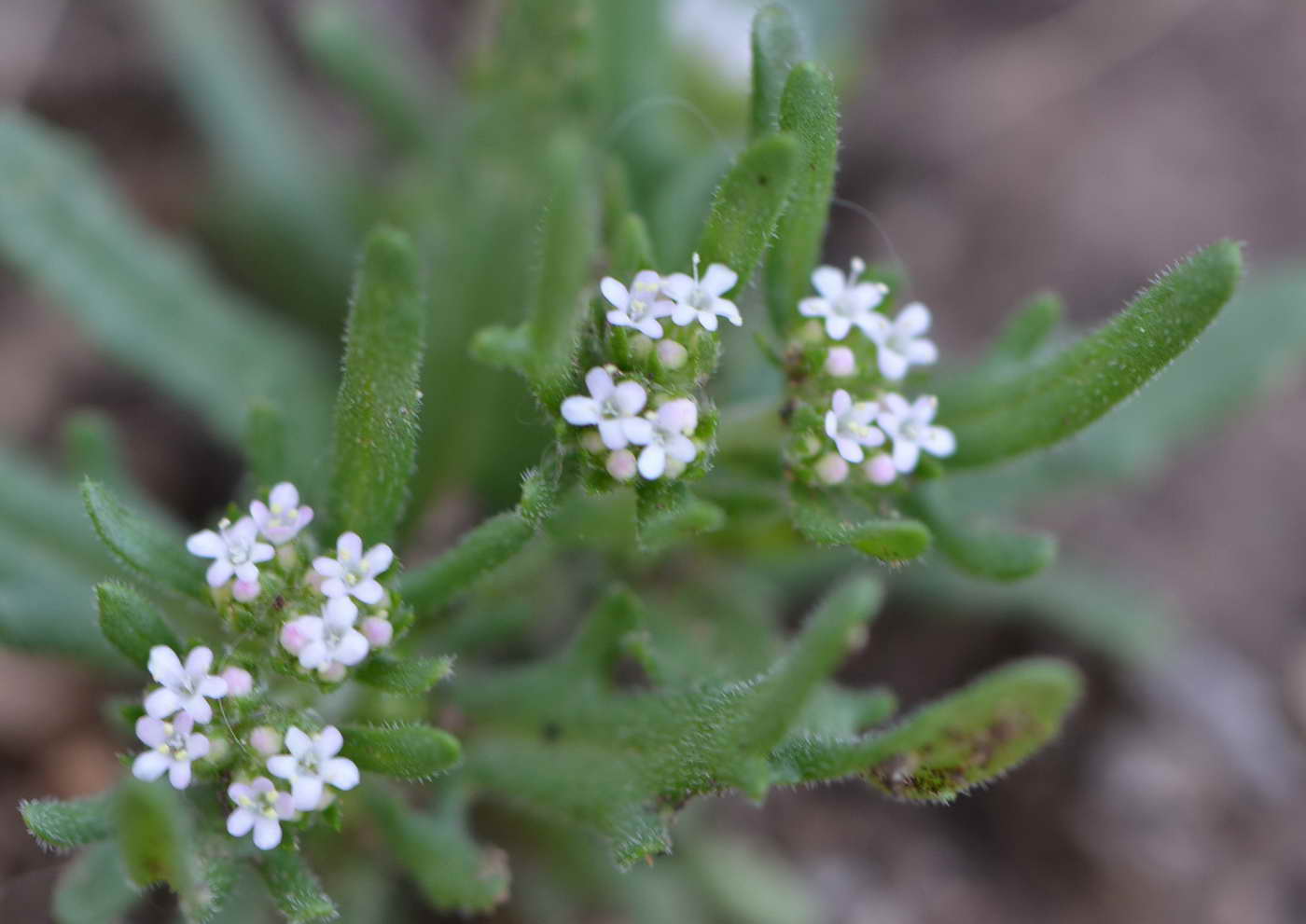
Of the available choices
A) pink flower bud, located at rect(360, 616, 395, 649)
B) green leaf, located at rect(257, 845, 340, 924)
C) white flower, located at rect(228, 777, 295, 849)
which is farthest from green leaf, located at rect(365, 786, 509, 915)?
pink flower bud, located at rect(360, 616, 395, 649)

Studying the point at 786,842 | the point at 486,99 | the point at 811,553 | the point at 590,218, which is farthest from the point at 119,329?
the point at 786,842

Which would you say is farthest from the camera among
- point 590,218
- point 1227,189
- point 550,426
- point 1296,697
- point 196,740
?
point 1227,189

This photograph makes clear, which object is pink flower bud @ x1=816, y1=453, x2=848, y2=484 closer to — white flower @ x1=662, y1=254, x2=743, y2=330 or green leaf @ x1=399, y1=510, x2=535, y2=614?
white flower @ x1=662, y1=254, x2=743, y2=330

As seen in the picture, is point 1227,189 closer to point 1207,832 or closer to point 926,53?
point 926,53

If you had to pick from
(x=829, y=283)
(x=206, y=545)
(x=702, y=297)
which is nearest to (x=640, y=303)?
(x=702, y=297)

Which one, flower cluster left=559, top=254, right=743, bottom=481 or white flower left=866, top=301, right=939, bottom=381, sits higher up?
white flower left=866, top=301, right=939, bottom=381

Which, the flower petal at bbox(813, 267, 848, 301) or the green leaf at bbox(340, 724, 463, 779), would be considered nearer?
the green leaf at bbox(340, 724, 463, 779)
